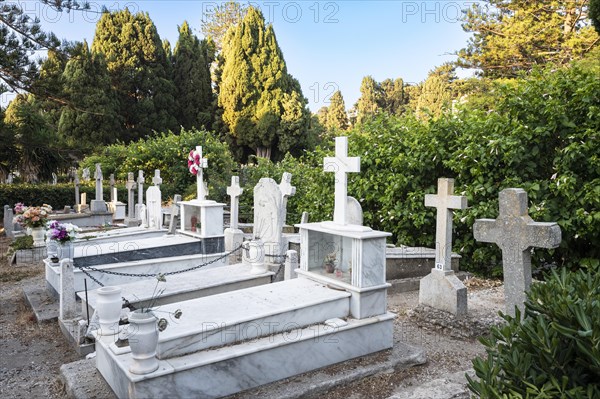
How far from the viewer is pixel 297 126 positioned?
2888 centimetres

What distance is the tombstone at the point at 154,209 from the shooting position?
10.3m

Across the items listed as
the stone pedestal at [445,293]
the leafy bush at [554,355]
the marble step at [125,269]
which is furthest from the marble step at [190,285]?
the leafy bush at [554,355]

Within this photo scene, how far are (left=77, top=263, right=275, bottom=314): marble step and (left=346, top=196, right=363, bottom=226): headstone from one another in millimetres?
2155

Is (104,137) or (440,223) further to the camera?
(104,137)

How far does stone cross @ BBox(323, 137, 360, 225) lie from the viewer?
511 centimetres

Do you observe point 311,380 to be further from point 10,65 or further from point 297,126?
point 297,126

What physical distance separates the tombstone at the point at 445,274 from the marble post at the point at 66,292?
16.1 feet

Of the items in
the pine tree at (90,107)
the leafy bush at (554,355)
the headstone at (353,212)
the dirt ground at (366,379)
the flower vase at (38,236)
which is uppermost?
the pine tree at (90,107)

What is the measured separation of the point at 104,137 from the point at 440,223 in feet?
77.0

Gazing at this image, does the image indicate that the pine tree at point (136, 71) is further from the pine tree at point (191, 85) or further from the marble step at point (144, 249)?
the marble step at point (144, 249)

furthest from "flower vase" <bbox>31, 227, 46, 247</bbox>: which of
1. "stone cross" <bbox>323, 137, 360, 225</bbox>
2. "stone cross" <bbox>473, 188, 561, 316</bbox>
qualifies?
"stone cross" <bbox>473, 188, 561, 316</bbox>

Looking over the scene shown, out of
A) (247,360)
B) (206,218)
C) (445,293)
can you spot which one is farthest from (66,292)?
(445,293)

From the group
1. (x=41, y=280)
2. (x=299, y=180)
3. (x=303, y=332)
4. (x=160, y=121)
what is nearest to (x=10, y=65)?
(x=41, y=280)

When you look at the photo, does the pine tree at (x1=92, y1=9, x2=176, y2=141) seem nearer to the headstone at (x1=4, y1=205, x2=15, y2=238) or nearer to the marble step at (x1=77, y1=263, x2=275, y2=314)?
the headstone at (x1=4, y1=205, x2=15, y2=238)
